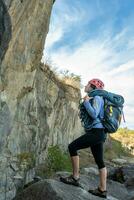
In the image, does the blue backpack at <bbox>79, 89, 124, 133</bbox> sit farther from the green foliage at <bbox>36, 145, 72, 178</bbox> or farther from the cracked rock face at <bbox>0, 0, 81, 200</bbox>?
the green foliage at <bbox>36, 145, 72, 178</bbox>

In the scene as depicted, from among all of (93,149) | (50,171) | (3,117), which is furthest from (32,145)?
(93,149)

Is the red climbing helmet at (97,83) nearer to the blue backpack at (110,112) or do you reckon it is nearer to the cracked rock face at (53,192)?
the blue backpack at (110,112)

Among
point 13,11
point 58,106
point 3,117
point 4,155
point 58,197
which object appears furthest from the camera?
point 58,106

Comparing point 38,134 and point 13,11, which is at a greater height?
point 13,11

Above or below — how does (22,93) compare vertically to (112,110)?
above

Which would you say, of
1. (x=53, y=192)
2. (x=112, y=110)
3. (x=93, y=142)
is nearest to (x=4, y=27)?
(x=112, y=110)

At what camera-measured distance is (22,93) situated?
2467cm

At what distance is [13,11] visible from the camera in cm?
1844

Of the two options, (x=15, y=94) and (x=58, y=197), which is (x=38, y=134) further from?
(x=58, y=197)

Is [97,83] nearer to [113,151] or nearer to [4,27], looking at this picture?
[4,27]

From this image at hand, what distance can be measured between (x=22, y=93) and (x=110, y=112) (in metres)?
13.1

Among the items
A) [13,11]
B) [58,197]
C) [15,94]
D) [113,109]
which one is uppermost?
[13,11]

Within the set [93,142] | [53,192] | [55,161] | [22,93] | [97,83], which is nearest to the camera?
[53,192]

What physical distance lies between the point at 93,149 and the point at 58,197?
146 centimetres
